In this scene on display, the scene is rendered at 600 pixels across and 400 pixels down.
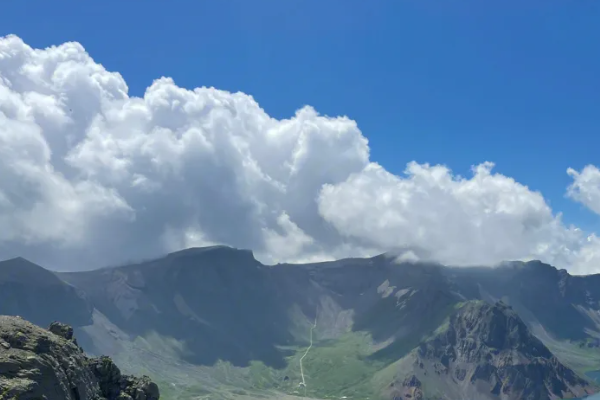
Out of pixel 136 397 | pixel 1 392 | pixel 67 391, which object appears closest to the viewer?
pixel 1 392

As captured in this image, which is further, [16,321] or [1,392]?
[16,321]

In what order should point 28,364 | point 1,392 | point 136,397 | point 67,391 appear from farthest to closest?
point 136,397 → point 67,391 → point 28,364 → point 1,392

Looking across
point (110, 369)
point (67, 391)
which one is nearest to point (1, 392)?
point (67, 391)

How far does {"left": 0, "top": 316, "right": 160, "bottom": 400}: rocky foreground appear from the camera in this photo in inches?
2741

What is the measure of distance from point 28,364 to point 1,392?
6918 mm

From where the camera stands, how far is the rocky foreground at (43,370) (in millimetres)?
69625

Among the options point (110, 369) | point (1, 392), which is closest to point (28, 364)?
point (1, 392)

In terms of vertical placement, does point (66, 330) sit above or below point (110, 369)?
above

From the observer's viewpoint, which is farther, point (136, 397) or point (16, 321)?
point (136, 397)

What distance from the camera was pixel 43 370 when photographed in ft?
244

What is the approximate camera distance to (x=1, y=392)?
2603 inches

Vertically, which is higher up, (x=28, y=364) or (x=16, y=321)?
(x=16, y=321)

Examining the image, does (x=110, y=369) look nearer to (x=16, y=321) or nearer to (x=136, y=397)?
(x=136, y=397)

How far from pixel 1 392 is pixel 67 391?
13.1 meters
